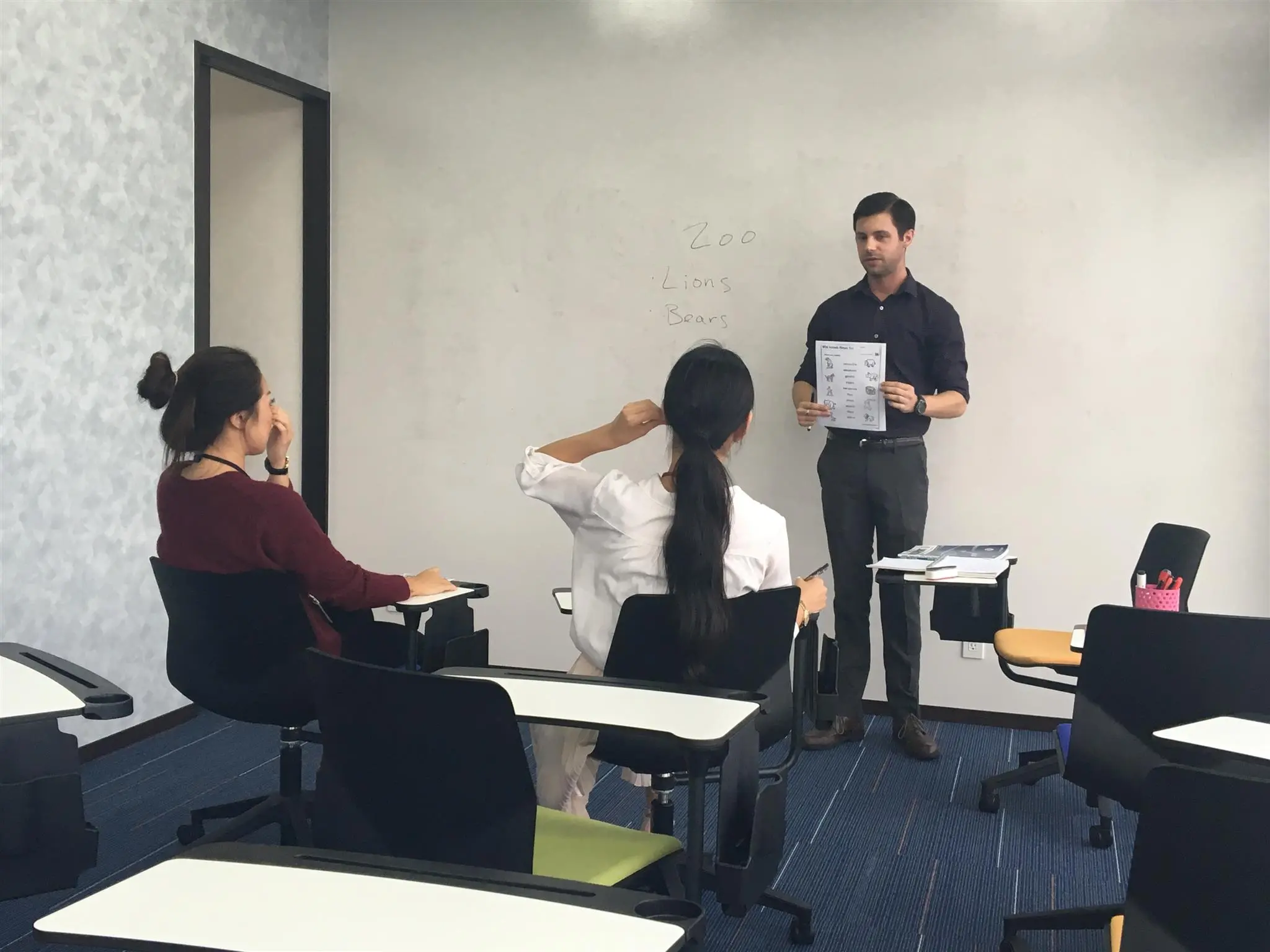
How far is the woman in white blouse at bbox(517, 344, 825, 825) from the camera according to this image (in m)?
2.18

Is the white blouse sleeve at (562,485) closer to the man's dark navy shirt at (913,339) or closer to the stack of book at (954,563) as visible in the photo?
the stack of book at (954,563)

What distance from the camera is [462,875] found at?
1171 mm

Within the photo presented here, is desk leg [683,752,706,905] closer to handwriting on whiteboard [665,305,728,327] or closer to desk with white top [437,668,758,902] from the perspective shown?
desk with white top [437,668,758,902]

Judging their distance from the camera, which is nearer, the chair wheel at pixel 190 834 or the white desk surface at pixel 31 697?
the white desk surface at pixel 31 697

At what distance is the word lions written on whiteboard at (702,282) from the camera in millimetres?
4430

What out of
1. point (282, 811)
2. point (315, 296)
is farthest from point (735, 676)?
point (315, 296)

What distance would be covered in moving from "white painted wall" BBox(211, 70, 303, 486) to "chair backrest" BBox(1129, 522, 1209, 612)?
3.47 m

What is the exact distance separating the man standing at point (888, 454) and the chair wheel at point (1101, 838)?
80 centimetres

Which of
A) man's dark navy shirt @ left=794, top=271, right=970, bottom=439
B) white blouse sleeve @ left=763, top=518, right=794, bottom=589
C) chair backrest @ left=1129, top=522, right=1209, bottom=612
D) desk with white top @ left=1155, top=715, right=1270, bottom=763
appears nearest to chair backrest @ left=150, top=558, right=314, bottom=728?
white blouse sleeve @ left=763, top=518, right=794, bottom=589

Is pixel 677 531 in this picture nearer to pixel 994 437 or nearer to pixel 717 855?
pixel 717 855

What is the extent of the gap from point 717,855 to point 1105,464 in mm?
2713

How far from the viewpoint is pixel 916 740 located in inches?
151

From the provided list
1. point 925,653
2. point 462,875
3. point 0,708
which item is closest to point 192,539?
point 0,708

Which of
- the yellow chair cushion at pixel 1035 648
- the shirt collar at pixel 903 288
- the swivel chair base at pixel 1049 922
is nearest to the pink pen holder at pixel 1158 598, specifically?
the yellow chair cushion at pixel 1035 648
